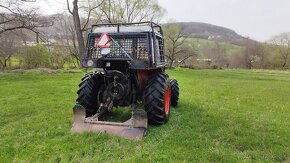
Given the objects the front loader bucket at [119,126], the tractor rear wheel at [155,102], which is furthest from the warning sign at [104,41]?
the front loader bucket at [119,126]

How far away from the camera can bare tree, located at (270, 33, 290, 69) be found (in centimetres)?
5559

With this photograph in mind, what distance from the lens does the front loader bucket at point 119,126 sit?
4867 mm

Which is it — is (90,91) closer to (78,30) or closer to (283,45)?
(78,30)

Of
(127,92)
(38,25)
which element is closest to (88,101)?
(127,92)

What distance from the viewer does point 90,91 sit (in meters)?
5.90

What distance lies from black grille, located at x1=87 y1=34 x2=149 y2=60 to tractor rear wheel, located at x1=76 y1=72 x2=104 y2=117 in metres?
0.55

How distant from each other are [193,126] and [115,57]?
7.29ft

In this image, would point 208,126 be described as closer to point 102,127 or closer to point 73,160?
point 102,127

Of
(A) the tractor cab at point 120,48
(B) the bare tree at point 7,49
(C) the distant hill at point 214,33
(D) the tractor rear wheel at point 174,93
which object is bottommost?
(D) the tractor rear wheel at point 174,93

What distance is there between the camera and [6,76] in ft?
52.0

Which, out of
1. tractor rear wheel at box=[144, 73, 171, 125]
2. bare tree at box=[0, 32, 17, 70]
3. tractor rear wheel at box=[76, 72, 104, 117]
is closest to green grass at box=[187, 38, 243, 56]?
bare tree at box=[0, 32, 17, 70]

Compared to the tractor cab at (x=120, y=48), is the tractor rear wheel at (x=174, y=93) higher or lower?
lower

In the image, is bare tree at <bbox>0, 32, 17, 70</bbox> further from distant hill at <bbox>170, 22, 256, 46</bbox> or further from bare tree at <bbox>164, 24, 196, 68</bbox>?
distant hill at <bbox>170, 22, 256, 46</bbox>

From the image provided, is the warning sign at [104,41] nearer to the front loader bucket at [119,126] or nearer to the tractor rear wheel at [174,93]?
the front loader bucket at [119,126]
